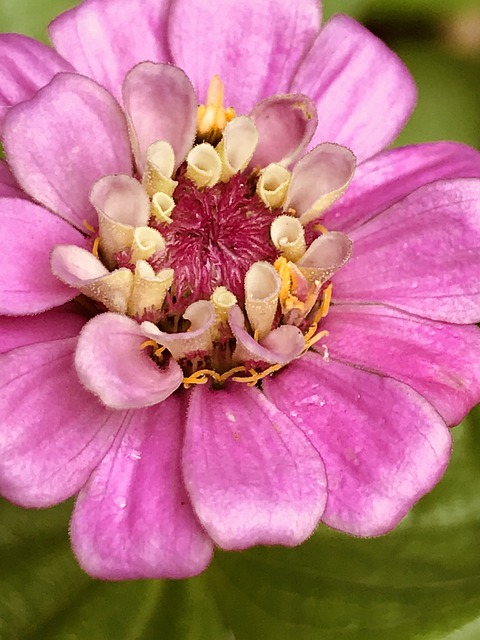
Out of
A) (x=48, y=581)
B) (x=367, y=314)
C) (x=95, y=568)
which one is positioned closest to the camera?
(x=95, y=568)

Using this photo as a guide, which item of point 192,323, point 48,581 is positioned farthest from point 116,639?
point 192,323

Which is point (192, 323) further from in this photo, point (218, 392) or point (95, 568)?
point (95, 568)

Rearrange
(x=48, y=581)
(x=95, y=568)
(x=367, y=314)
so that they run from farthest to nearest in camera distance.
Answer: (x=48, y=581), (x=367, y=314), (x=95, y=568)

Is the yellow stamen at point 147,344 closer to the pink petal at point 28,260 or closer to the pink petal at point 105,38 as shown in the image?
the pink petal at point 28,260

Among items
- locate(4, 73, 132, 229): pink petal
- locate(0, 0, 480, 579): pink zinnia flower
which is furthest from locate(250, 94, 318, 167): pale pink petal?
locate(4, 73, 132, 229): pink petal

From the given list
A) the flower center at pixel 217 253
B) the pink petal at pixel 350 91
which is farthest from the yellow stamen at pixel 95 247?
the pink petal at pixel 350 91

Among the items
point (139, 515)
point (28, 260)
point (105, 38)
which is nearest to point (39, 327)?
point (28, 260)
